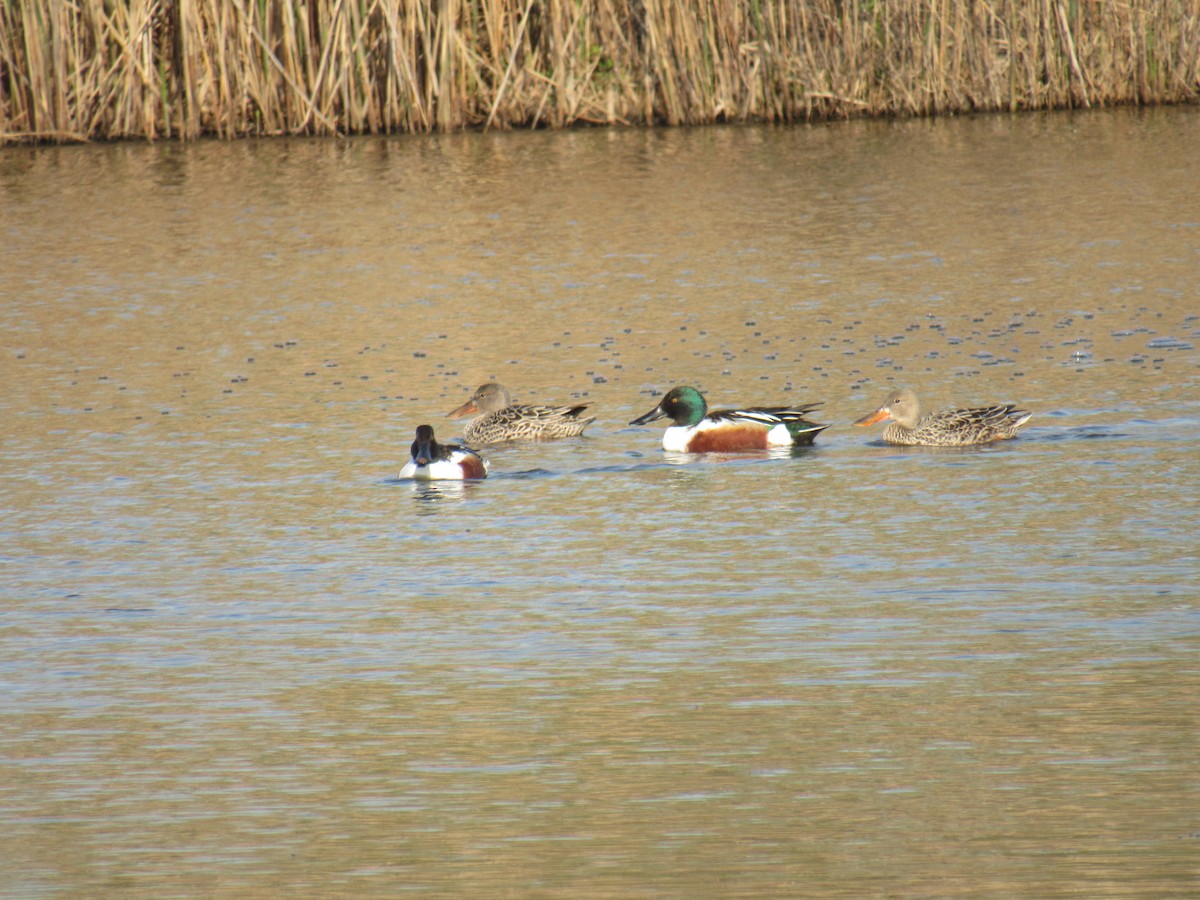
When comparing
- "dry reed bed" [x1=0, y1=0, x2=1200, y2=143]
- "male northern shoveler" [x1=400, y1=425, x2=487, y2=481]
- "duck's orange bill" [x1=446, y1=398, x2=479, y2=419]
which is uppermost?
"dry reed bed" [x1=0, y1=0, x2=1200, y2=143]

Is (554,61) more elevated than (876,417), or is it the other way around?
(554,61)

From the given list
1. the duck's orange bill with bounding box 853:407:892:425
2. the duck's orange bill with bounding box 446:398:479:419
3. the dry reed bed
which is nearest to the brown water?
the duck's orange bill with bounding box 853:407:892:425

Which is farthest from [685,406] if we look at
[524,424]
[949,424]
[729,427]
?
[949,424]

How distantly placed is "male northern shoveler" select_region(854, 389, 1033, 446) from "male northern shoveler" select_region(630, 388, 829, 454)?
45cm

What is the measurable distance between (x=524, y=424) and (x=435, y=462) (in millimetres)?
1313

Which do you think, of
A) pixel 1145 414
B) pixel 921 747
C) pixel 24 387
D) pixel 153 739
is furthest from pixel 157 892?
pixel 24 387

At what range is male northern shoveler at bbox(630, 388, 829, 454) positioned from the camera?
36.3 feet

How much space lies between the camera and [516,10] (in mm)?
25969

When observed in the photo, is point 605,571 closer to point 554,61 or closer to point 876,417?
point 876,417

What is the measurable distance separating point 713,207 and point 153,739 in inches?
584

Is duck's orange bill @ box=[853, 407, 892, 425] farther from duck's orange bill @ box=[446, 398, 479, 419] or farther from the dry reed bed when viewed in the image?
the dry reed bed

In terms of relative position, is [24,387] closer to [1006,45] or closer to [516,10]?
[516,10]

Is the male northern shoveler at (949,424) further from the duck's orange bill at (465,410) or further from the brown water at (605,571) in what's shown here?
the duck's orange bill at (465,410)

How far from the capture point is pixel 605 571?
27.2 feet
